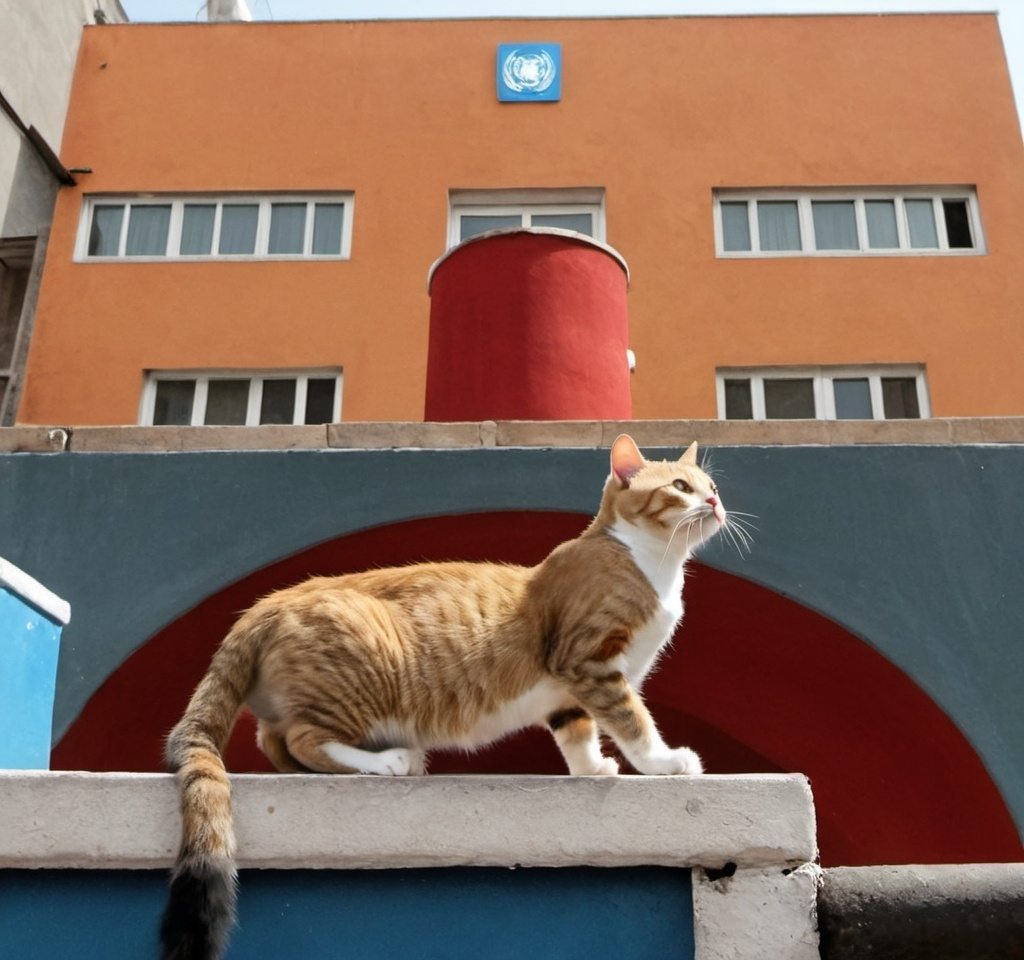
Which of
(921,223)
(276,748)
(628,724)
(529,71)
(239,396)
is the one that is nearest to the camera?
(628,724)

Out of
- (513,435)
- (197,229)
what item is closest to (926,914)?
(513,435)

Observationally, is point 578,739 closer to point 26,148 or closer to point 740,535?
point 740,535

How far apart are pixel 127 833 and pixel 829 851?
531cm

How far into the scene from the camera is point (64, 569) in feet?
18.7

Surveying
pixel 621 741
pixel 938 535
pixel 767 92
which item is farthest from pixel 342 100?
pixel 621 741

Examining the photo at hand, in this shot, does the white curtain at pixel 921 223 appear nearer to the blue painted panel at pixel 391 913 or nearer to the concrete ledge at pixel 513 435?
the concrete ledge at pixel 513 435

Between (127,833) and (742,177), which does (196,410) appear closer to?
(742,177)

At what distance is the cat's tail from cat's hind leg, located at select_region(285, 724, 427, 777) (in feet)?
0.69

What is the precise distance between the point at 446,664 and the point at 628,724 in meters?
0.56

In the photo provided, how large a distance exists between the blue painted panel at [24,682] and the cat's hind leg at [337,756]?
133 centimetres

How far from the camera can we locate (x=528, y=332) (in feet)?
22.4

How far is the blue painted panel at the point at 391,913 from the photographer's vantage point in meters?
2.84

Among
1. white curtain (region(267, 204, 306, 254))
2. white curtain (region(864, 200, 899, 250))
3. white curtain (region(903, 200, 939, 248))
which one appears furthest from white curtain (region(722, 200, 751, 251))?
white curtain (region(267, 204, 306, 254))

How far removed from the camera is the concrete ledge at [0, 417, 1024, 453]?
5.80 m
